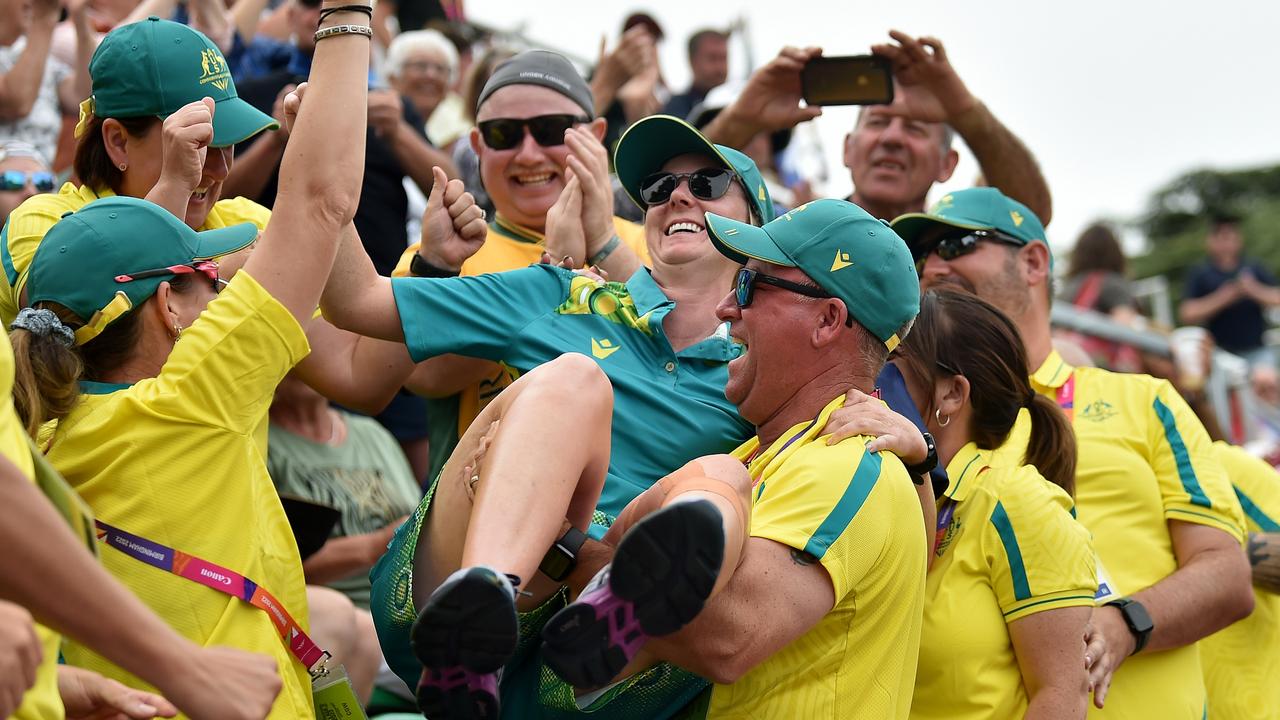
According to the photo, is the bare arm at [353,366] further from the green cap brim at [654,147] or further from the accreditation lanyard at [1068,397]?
the accreditation lanyard at [1068,397]

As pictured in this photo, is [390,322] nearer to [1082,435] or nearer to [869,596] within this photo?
[869,596]

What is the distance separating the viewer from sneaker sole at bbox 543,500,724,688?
2.83 metres

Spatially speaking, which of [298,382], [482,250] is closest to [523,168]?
[482,250]

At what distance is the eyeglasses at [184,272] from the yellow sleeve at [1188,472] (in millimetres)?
3120

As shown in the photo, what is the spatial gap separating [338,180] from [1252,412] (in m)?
9.22

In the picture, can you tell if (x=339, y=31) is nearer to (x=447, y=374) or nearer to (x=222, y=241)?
(x=222, y=241)

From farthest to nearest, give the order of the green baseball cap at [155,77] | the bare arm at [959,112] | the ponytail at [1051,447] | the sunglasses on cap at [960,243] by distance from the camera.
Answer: the bare arm at [959,112] → the sunglasses on cap at [960,243] → the ponytail at [1051,447] → the green baseball cap at [155,77]

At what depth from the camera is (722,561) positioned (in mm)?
2879

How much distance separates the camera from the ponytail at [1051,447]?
4.42m

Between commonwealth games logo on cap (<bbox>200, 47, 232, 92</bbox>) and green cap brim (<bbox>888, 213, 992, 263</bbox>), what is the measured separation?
7.49 feet

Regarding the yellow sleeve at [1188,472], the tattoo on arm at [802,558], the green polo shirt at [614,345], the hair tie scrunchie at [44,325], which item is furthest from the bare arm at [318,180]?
the yellow sleeve at [1188,472]

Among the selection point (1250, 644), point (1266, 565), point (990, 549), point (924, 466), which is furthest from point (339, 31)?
point (1250, 644)

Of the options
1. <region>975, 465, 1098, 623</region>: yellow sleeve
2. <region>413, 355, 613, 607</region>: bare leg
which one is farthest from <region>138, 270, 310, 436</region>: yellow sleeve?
<region>975, 465, 1098, 623</region>: yellow sleeve

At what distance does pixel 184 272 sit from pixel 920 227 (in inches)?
109
